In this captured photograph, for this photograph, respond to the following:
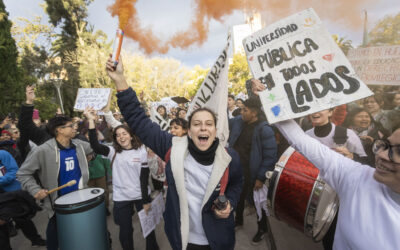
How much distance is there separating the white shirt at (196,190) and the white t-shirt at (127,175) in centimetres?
132

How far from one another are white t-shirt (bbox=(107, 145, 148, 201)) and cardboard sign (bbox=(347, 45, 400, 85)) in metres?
3.87

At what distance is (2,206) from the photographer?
2764mm

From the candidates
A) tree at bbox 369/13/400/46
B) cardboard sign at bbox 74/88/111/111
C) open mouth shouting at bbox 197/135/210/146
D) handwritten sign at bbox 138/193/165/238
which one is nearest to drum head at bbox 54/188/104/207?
handwritten sign at bbox 138/193/165/238

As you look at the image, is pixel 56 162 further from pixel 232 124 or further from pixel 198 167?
pixel 232 124

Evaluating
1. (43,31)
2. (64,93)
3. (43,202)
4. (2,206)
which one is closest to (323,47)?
(43,202)

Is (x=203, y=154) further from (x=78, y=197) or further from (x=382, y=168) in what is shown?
(x=78, y=197)

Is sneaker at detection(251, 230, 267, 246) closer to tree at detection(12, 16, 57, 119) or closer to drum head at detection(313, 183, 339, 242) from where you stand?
drum head at detection(313, 183, 339, 242)

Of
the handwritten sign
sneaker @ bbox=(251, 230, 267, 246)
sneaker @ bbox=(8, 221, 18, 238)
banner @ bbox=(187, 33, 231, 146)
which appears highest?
banner @ bbox=(187, 33, 231, 146)

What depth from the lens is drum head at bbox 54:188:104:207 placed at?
8.38 feet

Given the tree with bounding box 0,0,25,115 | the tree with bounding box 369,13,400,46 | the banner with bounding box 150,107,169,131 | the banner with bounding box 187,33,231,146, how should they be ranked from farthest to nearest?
the tree with bounding box 0,0,25,115 < the tree with bounding box 369,13,400,46 < the banner with bounding box 150,107,169,131 < the banner with bounding box 187,33,231,146

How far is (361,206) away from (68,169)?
10.5 ft

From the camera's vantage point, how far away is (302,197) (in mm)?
2396

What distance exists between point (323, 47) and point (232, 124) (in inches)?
88.4

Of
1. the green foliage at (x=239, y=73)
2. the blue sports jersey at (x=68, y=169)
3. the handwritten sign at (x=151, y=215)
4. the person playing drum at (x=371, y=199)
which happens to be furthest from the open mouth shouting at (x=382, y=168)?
the green foliage at (x=239, y=73)
